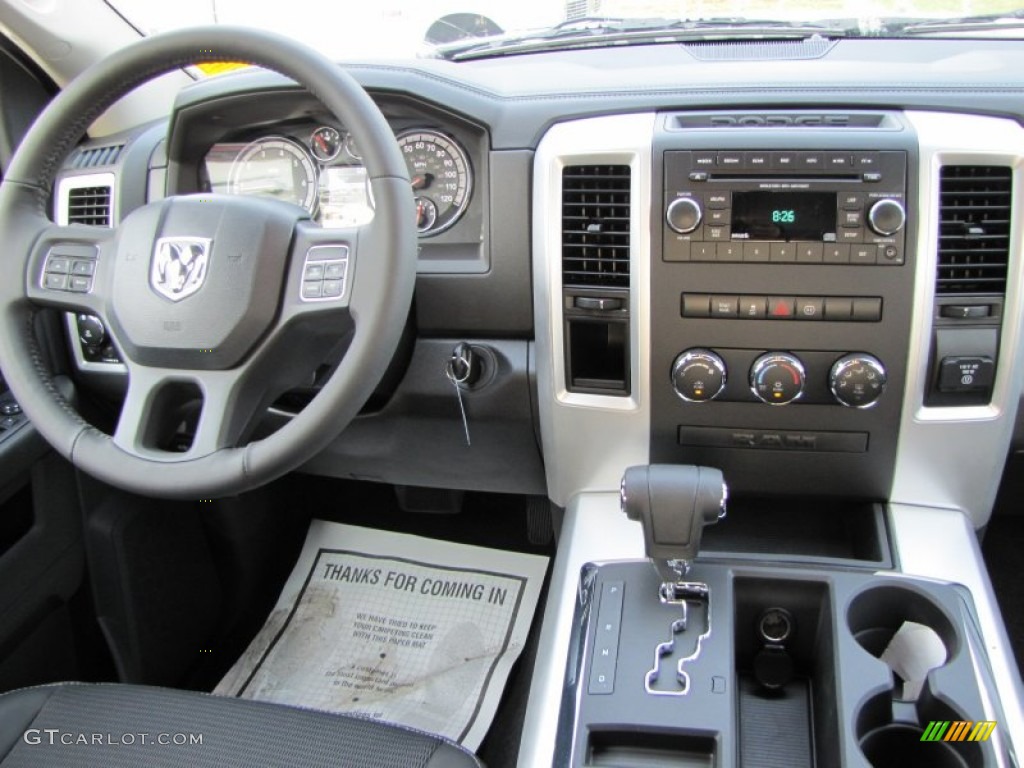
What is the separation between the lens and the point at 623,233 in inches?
42.0

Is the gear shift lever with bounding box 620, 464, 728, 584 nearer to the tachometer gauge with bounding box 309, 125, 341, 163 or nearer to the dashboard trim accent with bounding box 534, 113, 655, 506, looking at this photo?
the dashboard trim accent with bounding box 534, 113, 655, 506

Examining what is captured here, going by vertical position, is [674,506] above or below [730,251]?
below

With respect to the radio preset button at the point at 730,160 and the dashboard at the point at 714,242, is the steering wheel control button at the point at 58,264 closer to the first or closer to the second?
the dashboard at the point at 714,242

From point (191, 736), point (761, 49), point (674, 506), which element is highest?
point (761, 49)

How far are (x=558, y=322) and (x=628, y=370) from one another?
0.11 metres

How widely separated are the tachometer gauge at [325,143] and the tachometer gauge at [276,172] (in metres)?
0.02

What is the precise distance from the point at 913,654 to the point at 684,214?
581 millimetres

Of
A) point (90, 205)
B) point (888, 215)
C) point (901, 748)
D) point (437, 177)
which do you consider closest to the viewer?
point (901, 748)

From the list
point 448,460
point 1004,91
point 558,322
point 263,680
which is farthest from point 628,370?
point 263,680

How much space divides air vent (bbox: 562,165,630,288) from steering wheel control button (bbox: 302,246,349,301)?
304mm

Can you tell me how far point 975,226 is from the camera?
1.01m

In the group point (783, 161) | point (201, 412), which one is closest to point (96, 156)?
point (201, 412)

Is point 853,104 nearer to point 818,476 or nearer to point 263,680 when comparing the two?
point 818,476

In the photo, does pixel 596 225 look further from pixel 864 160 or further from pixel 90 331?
pixel 90 331
